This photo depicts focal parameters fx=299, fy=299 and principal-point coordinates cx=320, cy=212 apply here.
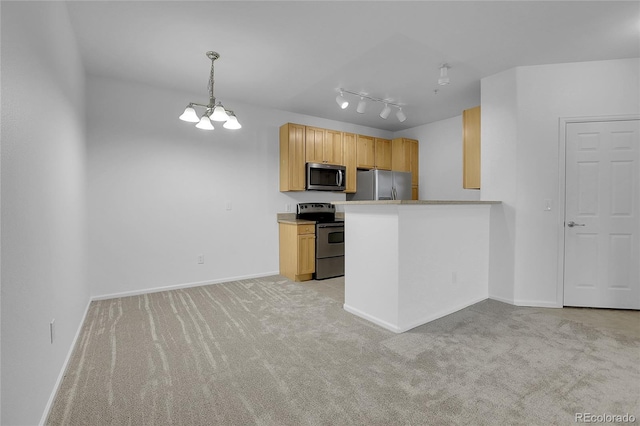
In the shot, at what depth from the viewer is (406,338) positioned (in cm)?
249

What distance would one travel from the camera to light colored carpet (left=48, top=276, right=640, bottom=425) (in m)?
1.63

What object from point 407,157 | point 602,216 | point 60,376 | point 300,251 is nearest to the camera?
point 60,376

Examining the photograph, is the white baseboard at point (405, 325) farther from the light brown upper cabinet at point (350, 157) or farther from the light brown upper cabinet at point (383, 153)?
the light brown upper cabinet at point (383, 153)

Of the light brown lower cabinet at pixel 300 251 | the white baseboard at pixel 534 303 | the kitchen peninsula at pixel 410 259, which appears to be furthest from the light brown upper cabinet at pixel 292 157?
the white baseboard at pixel 534 303

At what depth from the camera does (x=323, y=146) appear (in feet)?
16.4

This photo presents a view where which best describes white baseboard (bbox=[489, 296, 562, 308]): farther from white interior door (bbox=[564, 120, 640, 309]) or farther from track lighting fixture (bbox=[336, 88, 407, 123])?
track lighting fixture (bbox=[336, 88, 407, 123])

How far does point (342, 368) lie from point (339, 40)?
275 centimetres

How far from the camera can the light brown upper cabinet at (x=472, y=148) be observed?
3955 millimetres

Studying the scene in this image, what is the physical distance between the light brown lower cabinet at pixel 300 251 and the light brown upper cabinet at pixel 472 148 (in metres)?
2.28

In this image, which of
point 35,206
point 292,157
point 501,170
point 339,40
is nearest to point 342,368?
point 35,206

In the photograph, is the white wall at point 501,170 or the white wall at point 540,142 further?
the white wall at point 501,170

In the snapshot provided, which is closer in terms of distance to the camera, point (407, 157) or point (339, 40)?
point (339, 40)

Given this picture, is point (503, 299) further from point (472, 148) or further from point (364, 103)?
point (364, 103)

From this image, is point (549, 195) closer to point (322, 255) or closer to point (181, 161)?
point (322, 255)
